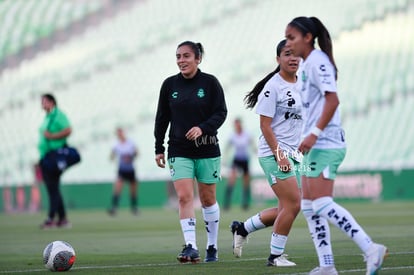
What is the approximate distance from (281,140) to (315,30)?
209 cm

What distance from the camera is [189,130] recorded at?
34.9ft

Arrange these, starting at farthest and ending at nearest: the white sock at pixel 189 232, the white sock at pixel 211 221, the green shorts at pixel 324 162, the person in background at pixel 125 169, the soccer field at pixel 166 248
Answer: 1. the person in background at pixel 125 169
2. the white sock at pixel 211 221
3. the white sock at pixel 189 232
4. the soccer field at pixel 166 248
5. the green shorts at pixel 324 162

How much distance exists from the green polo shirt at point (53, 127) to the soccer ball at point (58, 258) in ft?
29.5

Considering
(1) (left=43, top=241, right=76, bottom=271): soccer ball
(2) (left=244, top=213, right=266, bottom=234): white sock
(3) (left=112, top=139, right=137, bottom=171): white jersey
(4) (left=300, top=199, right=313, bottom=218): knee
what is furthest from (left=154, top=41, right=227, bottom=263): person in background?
(3) (left=112, top=139, right=137, bottom=171): white jersey

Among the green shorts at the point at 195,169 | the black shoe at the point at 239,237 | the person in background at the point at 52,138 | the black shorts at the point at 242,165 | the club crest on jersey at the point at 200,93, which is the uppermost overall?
the black shorts at the point at 242,165

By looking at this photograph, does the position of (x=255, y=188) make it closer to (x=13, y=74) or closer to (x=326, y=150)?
(x=13, y=74)

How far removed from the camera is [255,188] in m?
33.3

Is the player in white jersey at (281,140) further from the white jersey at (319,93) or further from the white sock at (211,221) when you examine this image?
the white jersey at (319,93)

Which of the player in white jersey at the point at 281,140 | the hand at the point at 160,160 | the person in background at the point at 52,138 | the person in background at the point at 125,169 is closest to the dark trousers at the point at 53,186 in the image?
the person in background at the point at 52,138

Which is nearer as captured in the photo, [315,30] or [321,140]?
[321,140]

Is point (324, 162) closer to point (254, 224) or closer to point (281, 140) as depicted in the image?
point (281, 140)

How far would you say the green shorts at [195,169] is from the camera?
10.7 metres

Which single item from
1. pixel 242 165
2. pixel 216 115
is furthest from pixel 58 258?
pixel 242 165

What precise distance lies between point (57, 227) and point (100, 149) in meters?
19.9
